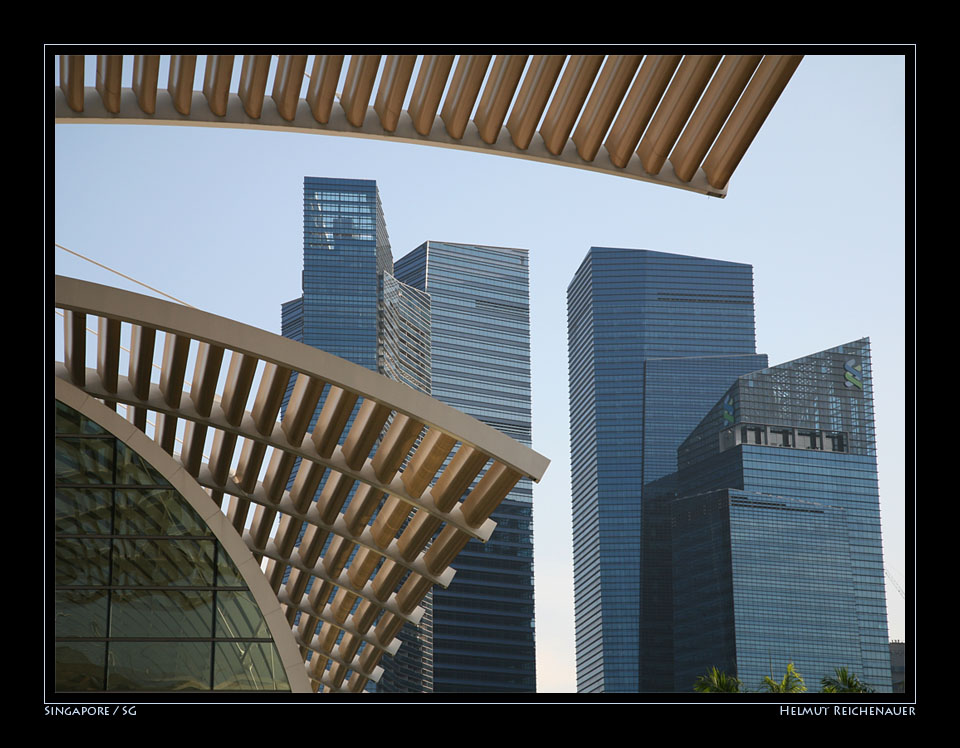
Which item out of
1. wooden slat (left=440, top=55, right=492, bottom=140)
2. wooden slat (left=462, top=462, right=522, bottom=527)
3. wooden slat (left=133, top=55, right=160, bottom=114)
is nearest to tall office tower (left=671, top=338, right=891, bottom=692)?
wooden slat (left=462, top=462, right=522, bottom=527)

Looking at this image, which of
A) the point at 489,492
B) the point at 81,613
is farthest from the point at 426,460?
the point at 81,613

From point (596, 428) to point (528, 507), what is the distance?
2270cm

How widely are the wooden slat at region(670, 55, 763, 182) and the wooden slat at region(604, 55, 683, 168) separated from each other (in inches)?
24.5

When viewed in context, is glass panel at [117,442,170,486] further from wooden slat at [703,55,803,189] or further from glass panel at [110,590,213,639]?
wooden slat at [703,55,803,189]

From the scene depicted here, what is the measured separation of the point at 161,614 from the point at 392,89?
7.64 meters

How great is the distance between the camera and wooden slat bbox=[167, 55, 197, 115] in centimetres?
1427

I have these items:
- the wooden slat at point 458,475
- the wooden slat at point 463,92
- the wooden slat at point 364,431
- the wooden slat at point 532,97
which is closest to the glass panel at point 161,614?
the wooden slat at point 364,431

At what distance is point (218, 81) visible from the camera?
14781 millimetres

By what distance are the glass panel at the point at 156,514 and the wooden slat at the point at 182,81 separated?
528 cm

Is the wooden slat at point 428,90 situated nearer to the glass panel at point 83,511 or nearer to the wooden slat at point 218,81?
the wooden slat at point 218,81

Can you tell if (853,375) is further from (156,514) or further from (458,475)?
(156,514)

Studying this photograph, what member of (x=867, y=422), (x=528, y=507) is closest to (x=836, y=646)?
(x=867, y=422)
